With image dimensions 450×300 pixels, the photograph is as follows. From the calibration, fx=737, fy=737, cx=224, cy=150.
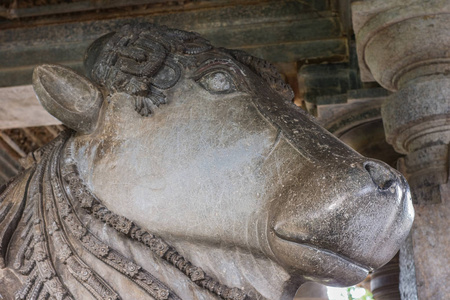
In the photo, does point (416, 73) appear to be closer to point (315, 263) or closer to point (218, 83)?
point (218, 83)

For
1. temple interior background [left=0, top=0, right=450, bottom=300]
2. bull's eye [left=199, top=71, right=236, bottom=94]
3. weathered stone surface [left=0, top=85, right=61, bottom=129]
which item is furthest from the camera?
weathered stone surface [left=0, top=85, right=61, bottom=129]

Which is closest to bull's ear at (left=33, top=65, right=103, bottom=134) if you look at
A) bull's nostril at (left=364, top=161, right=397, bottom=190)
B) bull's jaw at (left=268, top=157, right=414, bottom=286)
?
bull's jaw at (left=268, top=157, right=414, bottom=286)

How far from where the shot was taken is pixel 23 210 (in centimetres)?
164

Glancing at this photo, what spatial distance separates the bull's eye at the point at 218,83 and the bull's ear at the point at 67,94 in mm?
236

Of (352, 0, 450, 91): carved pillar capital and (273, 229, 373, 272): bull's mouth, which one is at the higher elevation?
(273, 229, 373, 272): bull's mouth

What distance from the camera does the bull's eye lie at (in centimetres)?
156

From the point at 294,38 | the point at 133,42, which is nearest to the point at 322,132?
the point at 133,42

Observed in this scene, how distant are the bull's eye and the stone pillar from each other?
3.51 feet

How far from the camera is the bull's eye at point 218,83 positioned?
156 cm

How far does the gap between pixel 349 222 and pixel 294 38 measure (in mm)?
2204

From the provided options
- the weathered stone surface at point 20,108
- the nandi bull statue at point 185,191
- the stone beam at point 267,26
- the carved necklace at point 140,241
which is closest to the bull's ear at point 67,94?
the nandi bull statue at point 185,191

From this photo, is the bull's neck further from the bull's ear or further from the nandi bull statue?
the bull's ear

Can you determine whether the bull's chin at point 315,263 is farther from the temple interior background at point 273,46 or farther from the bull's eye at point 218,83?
the temple interior background at point 273,46

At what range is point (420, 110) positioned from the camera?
8.21 ft
